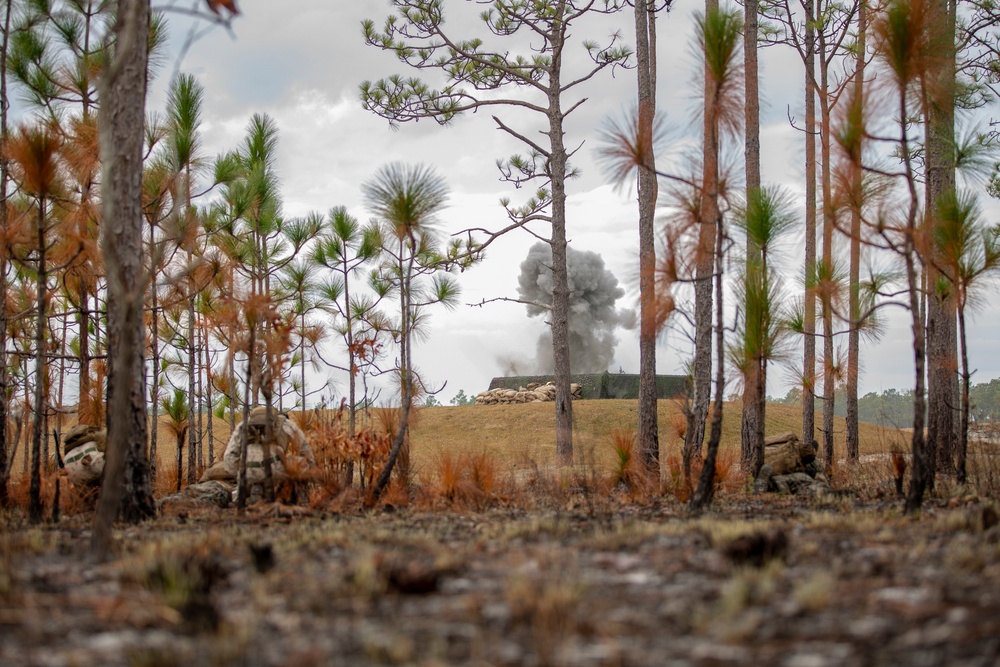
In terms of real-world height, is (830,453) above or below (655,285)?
below

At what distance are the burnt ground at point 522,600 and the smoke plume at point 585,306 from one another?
2683 cm

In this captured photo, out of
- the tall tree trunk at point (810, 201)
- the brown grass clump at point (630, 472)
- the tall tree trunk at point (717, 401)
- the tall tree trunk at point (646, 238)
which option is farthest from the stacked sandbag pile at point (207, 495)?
the tall tree trunk at point (810, 201)

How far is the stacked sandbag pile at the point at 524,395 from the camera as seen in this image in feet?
80.0

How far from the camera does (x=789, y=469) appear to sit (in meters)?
10.7

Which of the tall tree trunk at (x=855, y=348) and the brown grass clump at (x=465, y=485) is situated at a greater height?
the tall tree trunk at (x=855, y=348)

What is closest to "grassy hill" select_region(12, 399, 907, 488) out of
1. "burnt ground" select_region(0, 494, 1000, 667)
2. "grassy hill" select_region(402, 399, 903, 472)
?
"grassy hill" select_region(402, 399, 903, 472)

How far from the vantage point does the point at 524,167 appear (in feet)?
50.3

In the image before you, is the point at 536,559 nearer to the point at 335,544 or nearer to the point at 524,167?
the point at 335,544

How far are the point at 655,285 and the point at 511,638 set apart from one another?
5144 mm

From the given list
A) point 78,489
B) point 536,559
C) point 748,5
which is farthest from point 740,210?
point 78,489

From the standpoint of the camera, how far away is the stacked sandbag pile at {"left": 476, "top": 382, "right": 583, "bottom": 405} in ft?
80.0

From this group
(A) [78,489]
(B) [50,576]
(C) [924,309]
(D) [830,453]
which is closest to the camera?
(B) [50,576]

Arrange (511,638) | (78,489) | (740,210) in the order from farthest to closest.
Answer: (78,489)
(740,210)
(511,638)

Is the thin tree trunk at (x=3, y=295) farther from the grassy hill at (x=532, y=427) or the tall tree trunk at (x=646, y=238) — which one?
the grassy hill at (x=532, y=427)
